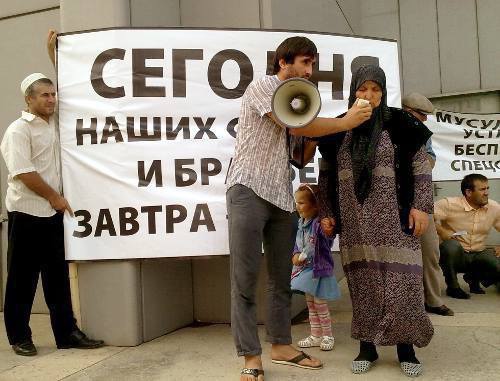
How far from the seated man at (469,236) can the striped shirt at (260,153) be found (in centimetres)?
295

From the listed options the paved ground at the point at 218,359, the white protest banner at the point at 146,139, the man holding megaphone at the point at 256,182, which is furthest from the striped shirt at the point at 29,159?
the man holding megaphone at the point at 256,182

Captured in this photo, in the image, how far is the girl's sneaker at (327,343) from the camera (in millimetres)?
3535

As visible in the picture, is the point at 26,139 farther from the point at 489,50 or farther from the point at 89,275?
the point at 489,50

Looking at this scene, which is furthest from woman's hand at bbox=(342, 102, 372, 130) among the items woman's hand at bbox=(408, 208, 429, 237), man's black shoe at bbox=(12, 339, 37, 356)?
man's black shoe at bbox=(12, 339, 37, 356)

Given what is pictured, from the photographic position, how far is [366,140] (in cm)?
302

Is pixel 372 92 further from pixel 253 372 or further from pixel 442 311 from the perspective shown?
pixel 442 311

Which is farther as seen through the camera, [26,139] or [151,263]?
[151,263]

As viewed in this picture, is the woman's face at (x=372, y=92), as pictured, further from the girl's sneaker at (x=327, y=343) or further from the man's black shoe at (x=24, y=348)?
the man's black shoe at (x=24, y=348)

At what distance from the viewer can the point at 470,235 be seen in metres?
5.49

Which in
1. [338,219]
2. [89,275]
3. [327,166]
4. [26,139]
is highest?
[26,139]

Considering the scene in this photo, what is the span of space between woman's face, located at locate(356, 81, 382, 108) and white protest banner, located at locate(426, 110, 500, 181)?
3820 mm

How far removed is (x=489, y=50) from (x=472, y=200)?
441cm

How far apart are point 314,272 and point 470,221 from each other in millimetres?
2650

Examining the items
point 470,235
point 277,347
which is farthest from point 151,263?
point 470,235
